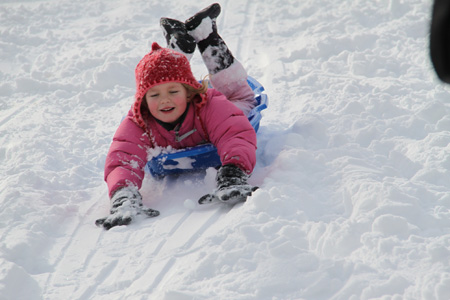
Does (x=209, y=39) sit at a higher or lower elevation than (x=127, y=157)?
higher

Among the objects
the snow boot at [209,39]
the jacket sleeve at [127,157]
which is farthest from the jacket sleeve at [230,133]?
the snow boot at [209,39]

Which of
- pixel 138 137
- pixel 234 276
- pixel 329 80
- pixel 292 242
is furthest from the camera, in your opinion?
pixel 329 80

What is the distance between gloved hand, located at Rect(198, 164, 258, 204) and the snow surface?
0.23ft

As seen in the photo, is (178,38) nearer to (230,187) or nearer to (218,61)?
(218,61)

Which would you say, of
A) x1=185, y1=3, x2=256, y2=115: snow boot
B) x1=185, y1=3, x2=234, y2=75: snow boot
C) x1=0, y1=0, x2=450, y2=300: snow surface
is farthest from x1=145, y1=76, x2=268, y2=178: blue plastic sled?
x1=185, y1=3, x2=234, y2=75: snow boot

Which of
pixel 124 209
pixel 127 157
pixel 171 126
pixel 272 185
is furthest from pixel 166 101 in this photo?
pixel 272 185

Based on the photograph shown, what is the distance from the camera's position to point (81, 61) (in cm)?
475

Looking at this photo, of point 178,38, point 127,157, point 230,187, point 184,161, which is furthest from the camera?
point 178,38

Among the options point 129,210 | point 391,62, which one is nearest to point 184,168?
point 129,210

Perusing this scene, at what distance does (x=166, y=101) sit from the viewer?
109 inches

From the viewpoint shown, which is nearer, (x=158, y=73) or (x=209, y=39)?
(x=158, y=73)

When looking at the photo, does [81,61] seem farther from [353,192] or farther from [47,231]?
[353,192]

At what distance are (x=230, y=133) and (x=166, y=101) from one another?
0.38 meters

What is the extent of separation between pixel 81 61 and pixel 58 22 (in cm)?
152
